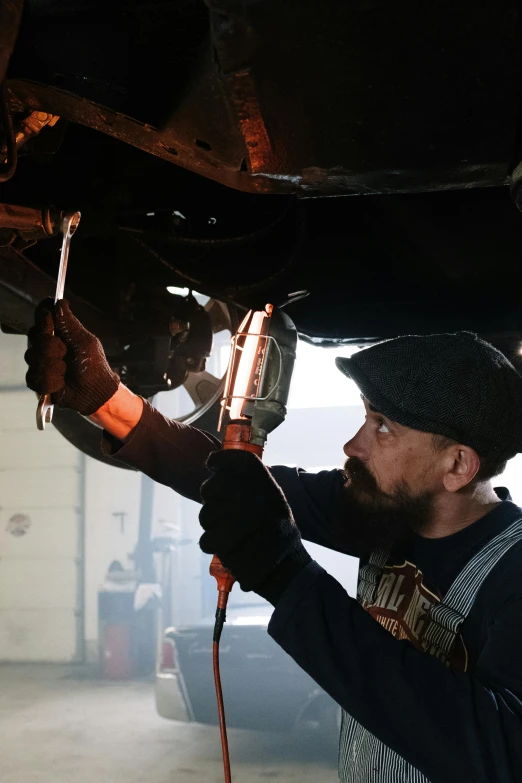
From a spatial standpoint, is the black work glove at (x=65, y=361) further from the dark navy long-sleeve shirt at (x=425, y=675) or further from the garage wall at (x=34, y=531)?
the garage wall at (x=34, y=531)

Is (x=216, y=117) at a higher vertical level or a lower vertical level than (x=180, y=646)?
higher

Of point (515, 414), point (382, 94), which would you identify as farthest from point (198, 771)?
point (382, 94)

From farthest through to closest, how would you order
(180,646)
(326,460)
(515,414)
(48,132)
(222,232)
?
(326,460) → (180,646) → (222,232) → (48,132) → (515,414)

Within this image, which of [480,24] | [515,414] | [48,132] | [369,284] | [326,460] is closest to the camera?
[480,24]

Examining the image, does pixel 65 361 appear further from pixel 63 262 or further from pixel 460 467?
pixel 460 467

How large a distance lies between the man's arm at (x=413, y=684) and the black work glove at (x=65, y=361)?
514mm

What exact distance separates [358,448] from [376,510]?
0.34ft

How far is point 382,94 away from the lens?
0.91 metres

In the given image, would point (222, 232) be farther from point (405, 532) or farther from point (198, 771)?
point (198, 771)

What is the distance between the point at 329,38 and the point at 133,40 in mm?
353

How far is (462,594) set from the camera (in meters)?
1.07

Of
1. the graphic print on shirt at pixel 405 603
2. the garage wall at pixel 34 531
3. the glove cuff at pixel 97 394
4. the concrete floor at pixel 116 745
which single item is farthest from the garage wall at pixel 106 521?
the graphic print on shirt at pixel 405 603

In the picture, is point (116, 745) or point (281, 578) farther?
point (116, 745)

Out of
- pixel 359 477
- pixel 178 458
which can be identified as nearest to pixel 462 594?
pixel 359 477
